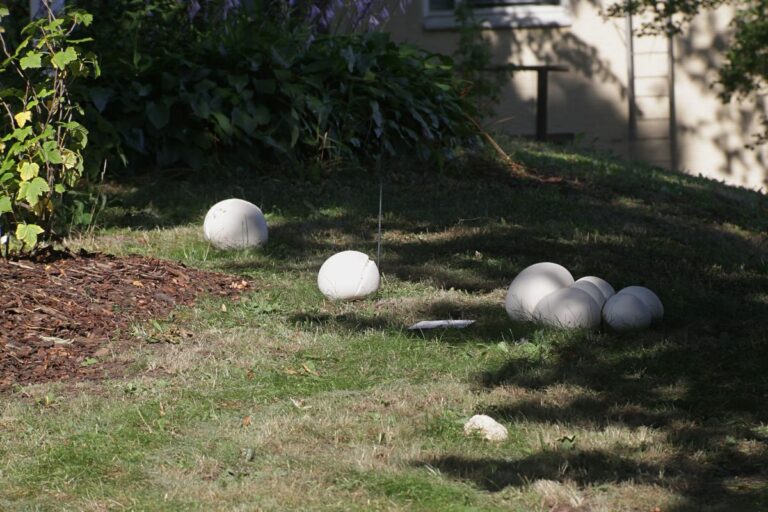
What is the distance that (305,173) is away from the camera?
9.43 m

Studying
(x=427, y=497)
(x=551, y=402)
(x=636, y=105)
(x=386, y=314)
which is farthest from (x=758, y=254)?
(x=636, y=105)

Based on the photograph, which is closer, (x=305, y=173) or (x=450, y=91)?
(x=305, y=173)

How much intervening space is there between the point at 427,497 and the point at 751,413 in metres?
1.58

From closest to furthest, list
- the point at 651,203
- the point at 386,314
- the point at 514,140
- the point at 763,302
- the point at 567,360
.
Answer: the point at 567,360 → the point at 386,314 → the point at 763,302 → the point at 651,203 → the point at 514,140

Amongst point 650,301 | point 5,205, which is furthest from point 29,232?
point 650,301

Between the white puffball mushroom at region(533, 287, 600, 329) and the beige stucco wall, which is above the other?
the beige stucco wall

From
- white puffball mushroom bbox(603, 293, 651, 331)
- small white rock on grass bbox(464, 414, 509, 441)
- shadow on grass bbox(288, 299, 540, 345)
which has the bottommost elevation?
small white rock on grass bbox(464, 414, 509, 441)

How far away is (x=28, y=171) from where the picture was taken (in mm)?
6207

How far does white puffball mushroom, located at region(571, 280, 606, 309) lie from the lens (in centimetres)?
566

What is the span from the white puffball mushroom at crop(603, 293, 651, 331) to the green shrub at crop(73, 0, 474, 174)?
4277 millimetres

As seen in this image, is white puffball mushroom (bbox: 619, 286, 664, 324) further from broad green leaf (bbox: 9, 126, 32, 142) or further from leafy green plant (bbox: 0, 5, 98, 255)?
broad green leaf (bbox: 9, 126, 32, 142)

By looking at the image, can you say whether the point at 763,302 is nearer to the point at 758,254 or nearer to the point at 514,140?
the point at 758,254

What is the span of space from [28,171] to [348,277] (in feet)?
5.88

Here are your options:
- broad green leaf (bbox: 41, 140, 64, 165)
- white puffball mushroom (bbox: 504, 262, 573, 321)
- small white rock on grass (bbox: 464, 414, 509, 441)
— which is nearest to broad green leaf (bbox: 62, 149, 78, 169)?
Result: broad green leaf (bbox: 41, 140, 64, 165)
